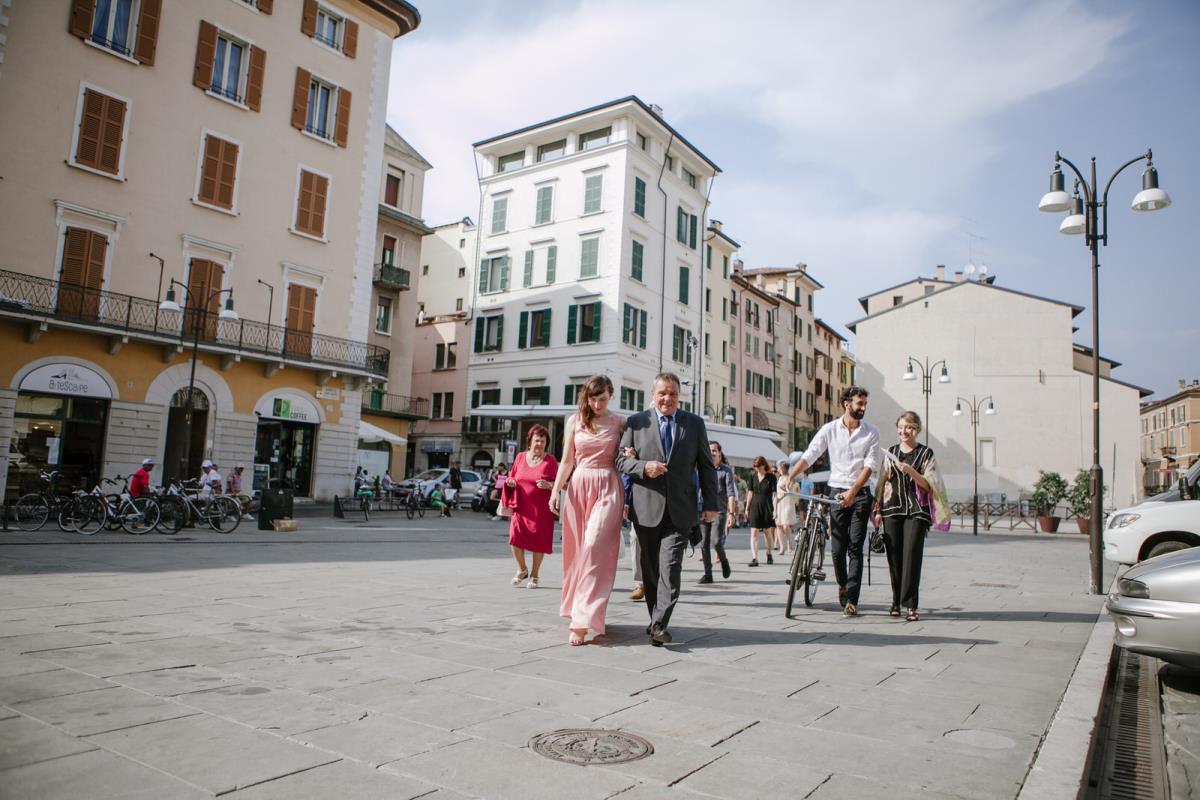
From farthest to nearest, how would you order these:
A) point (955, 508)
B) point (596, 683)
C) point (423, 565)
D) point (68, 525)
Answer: point (955, 508)
point (68, 525)
point (423, 565)
point (596, 683)

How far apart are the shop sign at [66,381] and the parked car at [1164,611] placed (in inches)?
919

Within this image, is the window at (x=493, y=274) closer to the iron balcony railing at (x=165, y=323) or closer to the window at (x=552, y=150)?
the window at (x=552, y=150)

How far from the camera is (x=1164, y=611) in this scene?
5.05 metres

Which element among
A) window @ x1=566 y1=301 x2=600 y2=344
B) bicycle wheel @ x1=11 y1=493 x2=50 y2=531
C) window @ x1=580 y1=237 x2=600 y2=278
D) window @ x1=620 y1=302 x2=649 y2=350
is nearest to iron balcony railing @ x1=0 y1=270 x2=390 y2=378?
bicycle wheel @ x1=11 y1=493 x2=50 y2=531

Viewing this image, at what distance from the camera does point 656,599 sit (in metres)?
5.79

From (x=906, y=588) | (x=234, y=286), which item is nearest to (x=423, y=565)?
(x=906, y=588)

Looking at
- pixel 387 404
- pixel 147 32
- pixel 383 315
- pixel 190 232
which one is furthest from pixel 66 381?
pixel 387 404

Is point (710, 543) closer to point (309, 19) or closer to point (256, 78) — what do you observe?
point (256, 78)

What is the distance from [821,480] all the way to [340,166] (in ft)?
83.7

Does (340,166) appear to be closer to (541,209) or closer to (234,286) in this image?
(234,286)

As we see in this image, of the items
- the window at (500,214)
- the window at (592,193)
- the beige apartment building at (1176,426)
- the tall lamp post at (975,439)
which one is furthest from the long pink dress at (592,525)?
the beige apartment building at (1176,426)

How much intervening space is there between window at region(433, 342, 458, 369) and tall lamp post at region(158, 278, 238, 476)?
1972 cm

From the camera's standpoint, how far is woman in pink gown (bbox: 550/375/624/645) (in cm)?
571

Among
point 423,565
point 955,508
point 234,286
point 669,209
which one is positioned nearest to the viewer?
point 423,565
